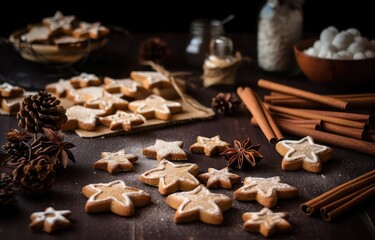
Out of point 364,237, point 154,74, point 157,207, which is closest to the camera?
point 364,237

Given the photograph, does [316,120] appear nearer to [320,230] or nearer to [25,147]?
[320,230]

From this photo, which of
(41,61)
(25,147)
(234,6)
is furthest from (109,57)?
(25,147)

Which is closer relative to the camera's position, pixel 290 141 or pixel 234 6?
pixel 290 141

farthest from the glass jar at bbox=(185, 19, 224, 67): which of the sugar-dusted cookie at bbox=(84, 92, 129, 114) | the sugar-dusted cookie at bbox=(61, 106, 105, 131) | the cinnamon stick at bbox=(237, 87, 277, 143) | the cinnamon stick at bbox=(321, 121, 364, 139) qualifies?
the cinnamon stick at bbox=(321, 121, 364, 139)

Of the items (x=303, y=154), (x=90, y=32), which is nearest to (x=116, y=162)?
(x=303, y=154)

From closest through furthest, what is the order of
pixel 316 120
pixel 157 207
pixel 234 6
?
pixel 157 207 < pixel 316 120 < pixel 234 6

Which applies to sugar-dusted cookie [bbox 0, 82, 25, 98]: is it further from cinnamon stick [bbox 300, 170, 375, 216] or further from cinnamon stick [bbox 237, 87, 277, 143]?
cinnamon stick [bbox 300, 170, 375, 216]
